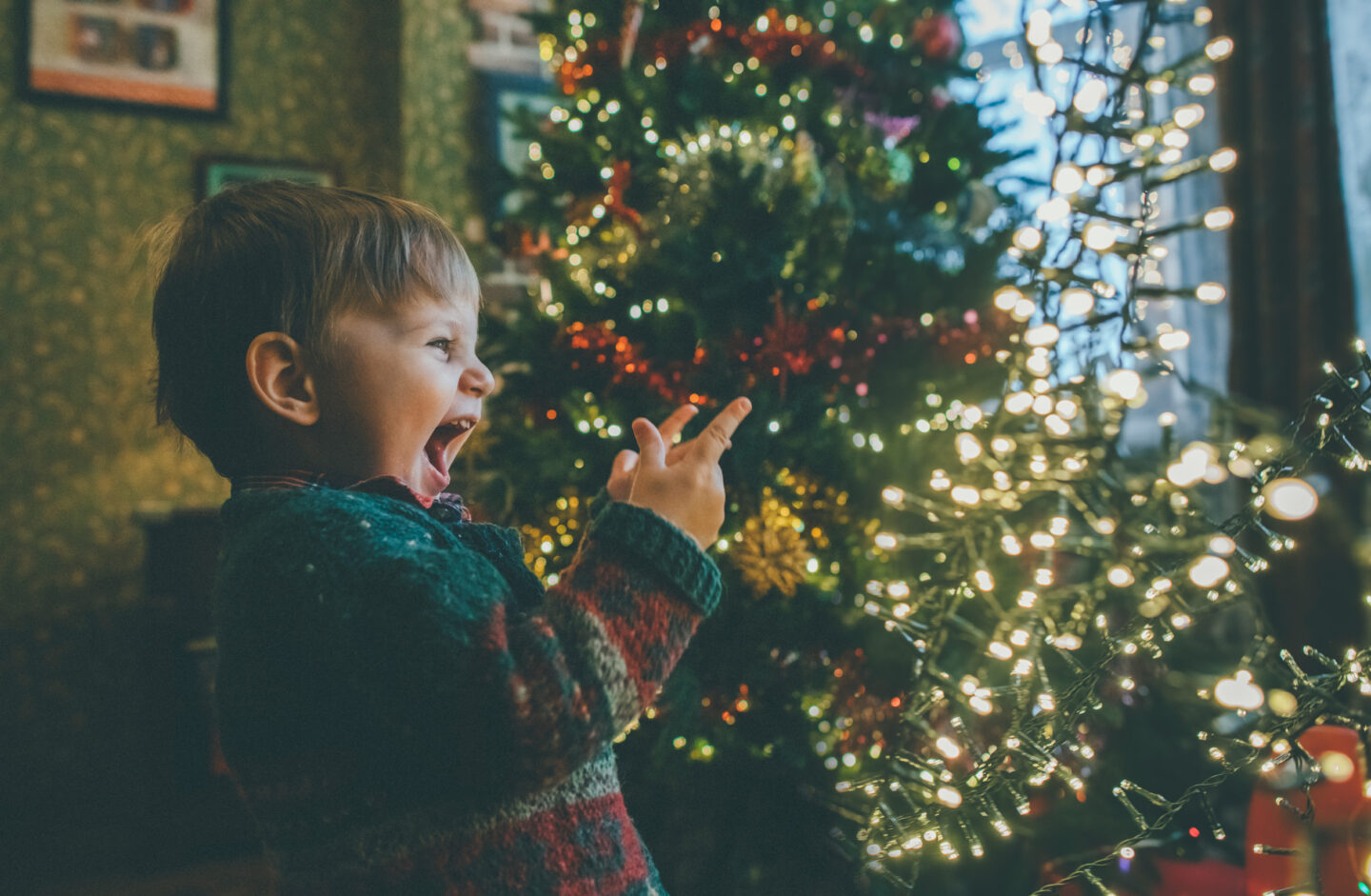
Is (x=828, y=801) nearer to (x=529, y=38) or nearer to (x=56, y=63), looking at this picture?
(x=529, y=38)

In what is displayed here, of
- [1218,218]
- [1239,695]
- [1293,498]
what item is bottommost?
[1239,695]

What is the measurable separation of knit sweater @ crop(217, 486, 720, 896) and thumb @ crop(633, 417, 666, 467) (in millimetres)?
81

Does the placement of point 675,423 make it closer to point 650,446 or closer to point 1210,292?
point 650,446

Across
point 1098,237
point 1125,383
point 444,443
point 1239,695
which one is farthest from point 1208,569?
point 444,443

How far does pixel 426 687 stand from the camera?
0.48 m

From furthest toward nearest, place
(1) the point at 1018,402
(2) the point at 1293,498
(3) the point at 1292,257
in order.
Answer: (3) the point at 1292,257 < (1) the point at 1018,402 < (2) the point at 1293,498

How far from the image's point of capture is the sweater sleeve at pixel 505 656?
18.8 inches

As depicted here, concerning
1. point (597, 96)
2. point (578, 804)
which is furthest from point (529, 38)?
point (578, 804)

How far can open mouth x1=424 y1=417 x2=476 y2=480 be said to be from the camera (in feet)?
2.46

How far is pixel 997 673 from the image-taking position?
1.29 meters

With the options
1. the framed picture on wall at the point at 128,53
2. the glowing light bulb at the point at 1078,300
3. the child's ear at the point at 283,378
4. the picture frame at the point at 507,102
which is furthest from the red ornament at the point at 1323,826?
the framed picture on wall at the point at 128,53

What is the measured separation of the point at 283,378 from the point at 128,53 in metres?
2.56

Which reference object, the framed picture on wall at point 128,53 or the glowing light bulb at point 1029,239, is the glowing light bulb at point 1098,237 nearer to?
the glowing light bulb at point 1029,239

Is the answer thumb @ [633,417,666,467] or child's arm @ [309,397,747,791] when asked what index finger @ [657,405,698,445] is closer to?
thumb @ [633,417,666,467]
